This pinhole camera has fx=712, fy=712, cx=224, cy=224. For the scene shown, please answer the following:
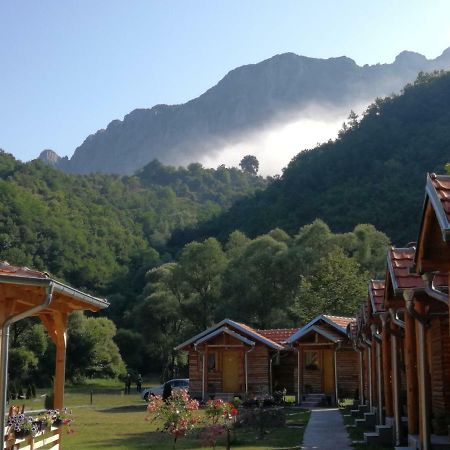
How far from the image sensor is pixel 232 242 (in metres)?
65.9

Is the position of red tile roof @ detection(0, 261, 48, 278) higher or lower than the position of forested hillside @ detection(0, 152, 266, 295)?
lower

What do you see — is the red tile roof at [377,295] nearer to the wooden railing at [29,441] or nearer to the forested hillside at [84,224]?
the wooden railing at [29,441]

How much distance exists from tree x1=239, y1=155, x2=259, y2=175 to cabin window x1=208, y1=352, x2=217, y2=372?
133 m

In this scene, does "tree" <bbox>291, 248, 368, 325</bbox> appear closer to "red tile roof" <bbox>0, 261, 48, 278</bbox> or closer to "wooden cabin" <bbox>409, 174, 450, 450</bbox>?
"wooden cabin" <bbox>409, 174, 450, 450</bbox>

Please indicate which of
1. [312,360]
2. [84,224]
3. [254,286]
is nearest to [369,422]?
[312,360]

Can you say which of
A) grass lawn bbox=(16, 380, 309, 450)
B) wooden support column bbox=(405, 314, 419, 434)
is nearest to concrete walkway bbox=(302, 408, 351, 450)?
grass lawn bbox=(16, 380, 309, 450)

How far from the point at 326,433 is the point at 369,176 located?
53.5 m

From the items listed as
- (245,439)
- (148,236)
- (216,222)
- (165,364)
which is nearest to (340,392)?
(245,439)

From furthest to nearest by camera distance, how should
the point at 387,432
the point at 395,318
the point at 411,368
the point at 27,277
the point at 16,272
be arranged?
1. the point at 387,432
2. the point at 395,318
3. the point at 411,368
4. the point at 16,272
5. the point at 27,277

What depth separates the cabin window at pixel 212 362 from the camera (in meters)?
34.6

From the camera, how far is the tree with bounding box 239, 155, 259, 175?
168m

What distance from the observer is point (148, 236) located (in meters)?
92.8

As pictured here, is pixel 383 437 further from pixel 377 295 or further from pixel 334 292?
pixel 334 292

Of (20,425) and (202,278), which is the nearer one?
(20,425)
